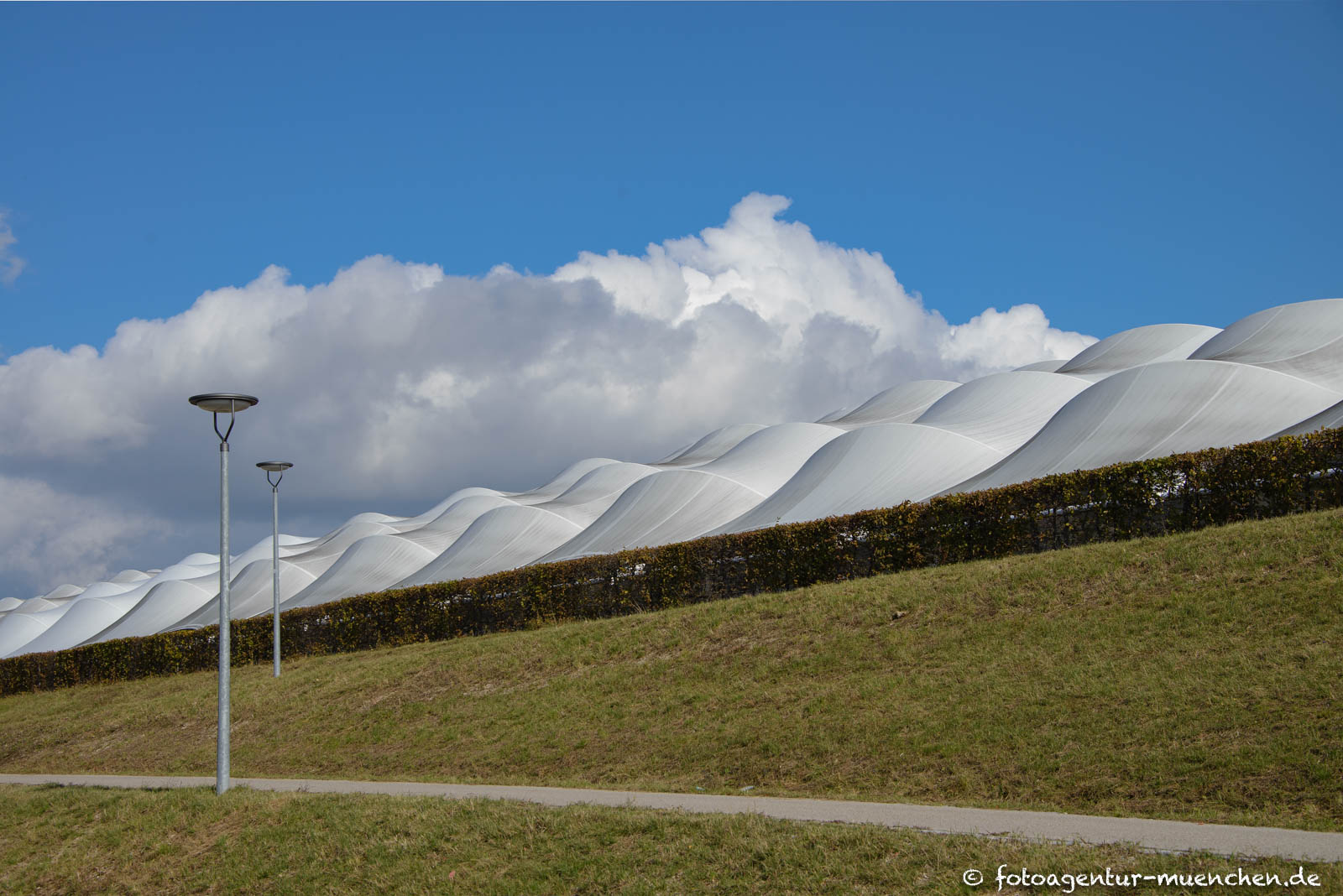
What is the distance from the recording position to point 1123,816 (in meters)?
8.96

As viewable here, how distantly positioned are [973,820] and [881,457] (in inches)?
925

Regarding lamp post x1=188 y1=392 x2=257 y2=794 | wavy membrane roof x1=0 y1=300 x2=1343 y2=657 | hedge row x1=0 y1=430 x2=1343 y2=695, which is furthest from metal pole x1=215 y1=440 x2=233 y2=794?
wavy membrane roof x1=0 y1=300 x2=1343 y2=657

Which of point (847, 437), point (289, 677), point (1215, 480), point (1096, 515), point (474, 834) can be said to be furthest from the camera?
point (847, 437)

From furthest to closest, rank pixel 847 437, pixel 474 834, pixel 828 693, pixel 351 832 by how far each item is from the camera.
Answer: pixel 847 437
pixel 828 693
pixel 351 832
pixel 474 834

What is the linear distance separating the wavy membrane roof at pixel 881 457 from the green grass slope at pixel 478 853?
1614 centimetres

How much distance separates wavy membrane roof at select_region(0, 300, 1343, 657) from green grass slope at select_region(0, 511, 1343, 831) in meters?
8.72

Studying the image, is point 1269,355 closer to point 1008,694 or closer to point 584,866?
point 1008,694

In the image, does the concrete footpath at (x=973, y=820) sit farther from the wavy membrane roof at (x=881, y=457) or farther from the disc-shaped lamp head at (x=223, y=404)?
the wavy membrane roof at (x=881, y=457)

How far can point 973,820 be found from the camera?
8859 millimetres

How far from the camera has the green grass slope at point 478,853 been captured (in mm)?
7539

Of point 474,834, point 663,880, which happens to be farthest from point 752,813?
point 474,834

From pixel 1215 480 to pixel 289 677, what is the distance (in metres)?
19.9

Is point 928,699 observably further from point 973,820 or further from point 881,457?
point 881,457

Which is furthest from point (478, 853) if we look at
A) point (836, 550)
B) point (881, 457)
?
point (881, 457)
